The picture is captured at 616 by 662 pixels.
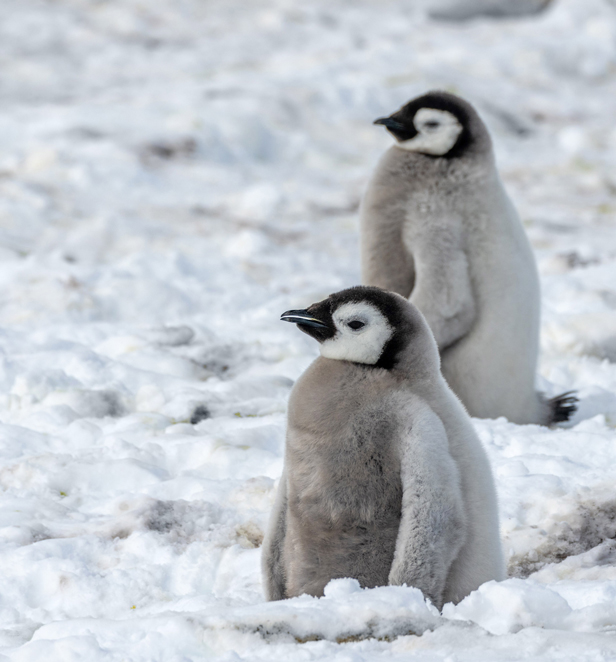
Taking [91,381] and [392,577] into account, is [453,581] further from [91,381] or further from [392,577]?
[91,381]

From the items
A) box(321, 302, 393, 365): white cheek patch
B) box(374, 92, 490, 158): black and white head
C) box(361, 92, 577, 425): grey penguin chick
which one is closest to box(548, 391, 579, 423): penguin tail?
box(361, 92, 577, 425): grey penguin chick

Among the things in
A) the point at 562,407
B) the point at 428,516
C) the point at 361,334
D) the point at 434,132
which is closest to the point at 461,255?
the point at 434,132

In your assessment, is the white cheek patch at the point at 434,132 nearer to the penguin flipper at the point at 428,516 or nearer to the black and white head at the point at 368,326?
the black and white head at the point at 368,326

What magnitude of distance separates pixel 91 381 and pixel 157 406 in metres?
0.39

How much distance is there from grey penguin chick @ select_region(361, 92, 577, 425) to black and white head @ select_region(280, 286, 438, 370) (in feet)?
4.59

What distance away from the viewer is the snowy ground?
180 centimetres

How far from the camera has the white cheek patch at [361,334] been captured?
2.11 meters

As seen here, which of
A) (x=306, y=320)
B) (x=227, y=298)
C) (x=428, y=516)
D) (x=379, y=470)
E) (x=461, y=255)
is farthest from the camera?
(x=227, y=298)

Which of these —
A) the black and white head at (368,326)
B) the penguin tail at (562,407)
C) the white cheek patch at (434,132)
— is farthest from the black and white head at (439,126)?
the black and white head at (368,326)

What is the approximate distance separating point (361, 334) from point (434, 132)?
1.88 meters

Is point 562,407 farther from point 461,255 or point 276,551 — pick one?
point 276,551

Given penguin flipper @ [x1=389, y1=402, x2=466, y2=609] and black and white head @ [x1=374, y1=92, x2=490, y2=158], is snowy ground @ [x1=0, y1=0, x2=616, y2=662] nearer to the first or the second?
penguin flipper @ [x1=389, y1=402, x2=466, y2=609]

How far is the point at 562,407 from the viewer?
3791mm

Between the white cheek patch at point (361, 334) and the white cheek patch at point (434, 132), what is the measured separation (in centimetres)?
183
